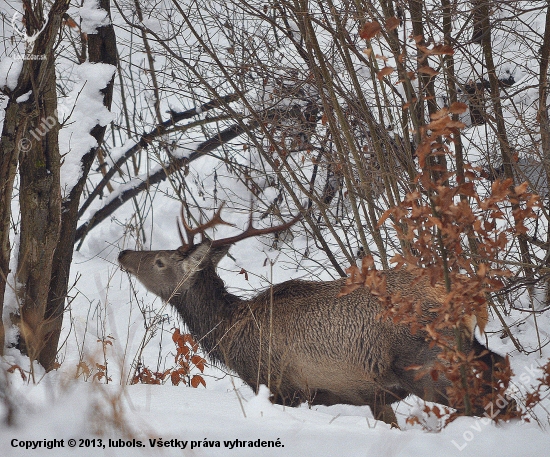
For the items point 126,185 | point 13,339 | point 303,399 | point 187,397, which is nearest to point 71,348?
point 126,185

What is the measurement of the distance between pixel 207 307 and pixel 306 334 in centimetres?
103

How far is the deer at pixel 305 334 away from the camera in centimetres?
443

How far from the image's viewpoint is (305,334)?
473 cm

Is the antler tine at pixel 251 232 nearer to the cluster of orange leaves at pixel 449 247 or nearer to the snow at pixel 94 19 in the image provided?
the cluster of orange leaves at pixel 449 247

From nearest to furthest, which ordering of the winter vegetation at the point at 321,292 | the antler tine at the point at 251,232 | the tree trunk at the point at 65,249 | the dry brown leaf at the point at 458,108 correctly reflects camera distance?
the winter vegetation at the point at 321,292
the dry brown leaf at the point at 458,108
the antler tine at the point at 251,232
the tree trunk at the point at 65,249

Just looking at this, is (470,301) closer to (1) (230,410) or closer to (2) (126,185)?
(1) (230,410)

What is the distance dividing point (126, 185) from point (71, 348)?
2.08m

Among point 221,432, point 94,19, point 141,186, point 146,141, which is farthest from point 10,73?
point 141,186

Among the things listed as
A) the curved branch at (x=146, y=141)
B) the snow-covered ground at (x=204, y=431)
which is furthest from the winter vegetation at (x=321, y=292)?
the curved branch at (x=146, y=141)

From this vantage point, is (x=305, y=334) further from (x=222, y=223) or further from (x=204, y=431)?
(x=204, y=431)

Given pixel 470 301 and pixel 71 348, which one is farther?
pixel 71 348

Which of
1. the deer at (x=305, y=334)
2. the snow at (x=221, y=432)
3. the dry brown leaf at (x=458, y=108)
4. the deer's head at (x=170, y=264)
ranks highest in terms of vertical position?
the dry brown leaf at (x=458, y=108)

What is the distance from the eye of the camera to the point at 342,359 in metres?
4.60

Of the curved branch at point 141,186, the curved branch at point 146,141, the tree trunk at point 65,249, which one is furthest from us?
the curved branch at point 141,186
